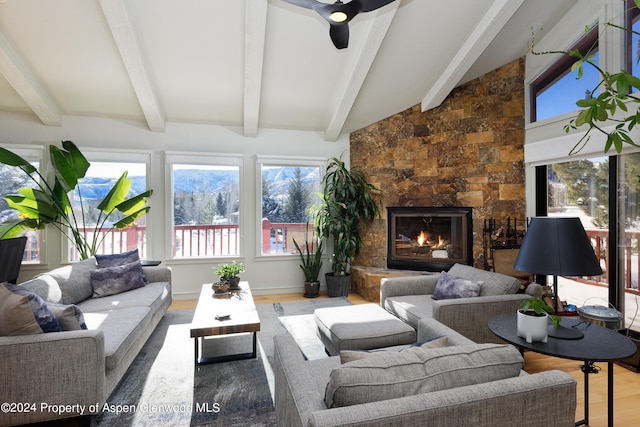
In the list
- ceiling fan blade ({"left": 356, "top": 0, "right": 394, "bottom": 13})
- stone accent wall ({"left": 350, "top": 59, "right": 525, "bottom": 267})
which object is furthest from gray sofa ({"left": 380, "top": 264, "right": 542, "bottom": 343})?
ceiling fan blade ({"left": 356, "top": 0, "right": 394, "bottom": 13})

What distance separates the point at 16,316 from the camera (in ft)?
5.94

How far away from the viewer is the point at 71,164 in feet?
13.1

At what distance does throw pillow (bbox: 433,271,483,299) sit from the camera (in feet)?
9.21

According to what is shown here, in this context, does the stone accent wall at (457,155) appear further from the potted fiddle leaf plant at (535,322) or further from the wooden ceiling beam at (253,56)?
the potted fiddle leaf plant at (535,322)

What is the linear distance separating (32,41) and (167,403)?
3723 mm

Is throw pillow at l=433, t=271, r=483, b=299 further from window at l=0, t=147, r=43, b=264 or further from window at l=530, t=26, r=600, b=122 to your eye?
window at l=0, t=147, r=43, b=264

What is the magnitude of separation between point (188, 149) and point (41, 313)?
320cm

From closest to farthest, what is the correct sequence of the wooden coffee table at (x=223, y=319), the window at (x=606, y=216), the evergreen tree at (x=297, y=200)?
the wooden coffee table at (x=223, y=319) → the window at (x=606, y=216) → the evergreen tree at (x=297, y=200)

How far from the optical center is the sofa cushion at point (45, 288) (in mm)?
2502

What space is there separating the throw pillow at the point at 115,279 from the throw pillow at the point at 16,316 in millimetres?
1424

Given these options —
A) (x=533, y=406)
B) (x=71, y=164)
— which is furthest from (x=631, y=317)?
(x=71, y=164)

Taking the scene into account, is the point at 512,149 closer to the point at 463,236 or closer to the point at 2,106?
the point at 463,236

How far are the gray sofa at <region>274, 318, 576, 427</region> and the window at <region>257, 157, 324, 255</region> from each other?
373 cm

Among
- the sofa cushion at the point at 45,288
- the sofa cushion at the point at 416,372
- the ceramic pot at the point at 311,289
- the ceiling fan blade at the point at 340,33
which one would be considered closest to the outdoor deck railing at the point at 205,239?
the ceramic pot at the point at 311,289
